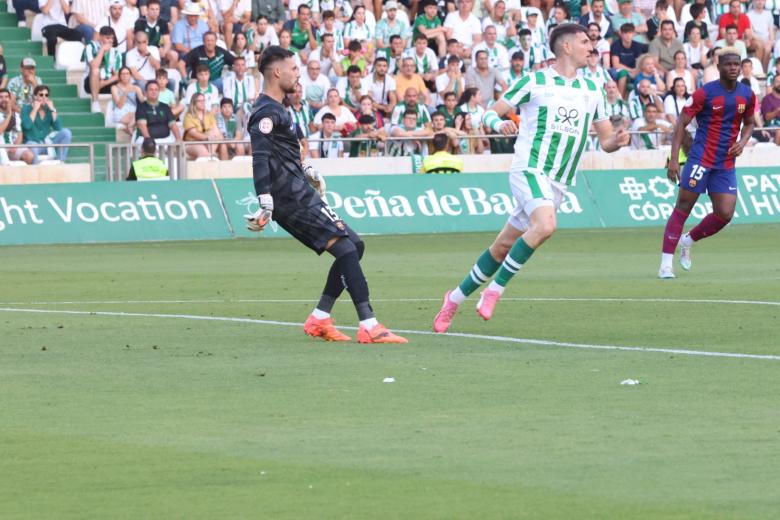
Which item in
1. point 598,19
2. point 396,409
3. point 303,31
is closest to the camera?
point 396,409

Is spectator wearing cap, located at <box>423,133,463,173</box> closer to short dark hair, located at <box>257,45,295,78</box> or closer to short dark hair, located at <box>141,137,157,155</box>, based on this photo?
short dark hair, located at <box>141,137,157,155</box>

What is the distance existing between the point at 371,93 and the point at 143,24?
169 inches

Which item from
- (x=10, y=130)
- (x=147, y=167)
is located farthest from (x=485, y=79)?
(x=10, y=130)

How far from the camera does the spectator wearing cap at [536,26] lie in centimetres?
3331

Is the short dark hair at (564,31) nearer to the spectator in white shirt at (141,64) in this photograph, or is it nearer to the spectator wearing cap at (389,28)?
the spectator in white shirt at (141,64)

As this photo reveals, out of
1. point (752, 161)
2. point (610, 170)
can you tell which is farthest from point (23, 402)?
point (752, 161)

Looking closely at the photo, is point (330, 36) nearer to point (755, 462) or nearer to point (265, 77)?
point (265, 77)

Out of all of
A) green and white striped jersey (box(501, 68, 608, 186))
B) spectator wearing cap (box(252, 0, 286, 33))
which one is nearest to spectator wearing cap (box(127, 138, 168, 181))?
spectator wearing cap (box(252, 0, 286, 33))

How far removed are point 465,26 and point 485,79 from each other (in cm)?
191

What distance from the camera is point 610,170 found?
97.2 ft

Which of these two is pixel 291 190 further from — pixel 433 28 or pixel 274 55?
pixel 433 28

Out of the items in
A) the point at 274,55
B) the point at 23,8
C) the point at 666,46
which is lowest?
the point at 666,46

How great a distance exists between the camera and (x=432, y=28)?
33.3 metres

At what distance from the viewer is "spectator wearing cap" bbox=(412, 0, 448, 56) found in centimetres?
3328
